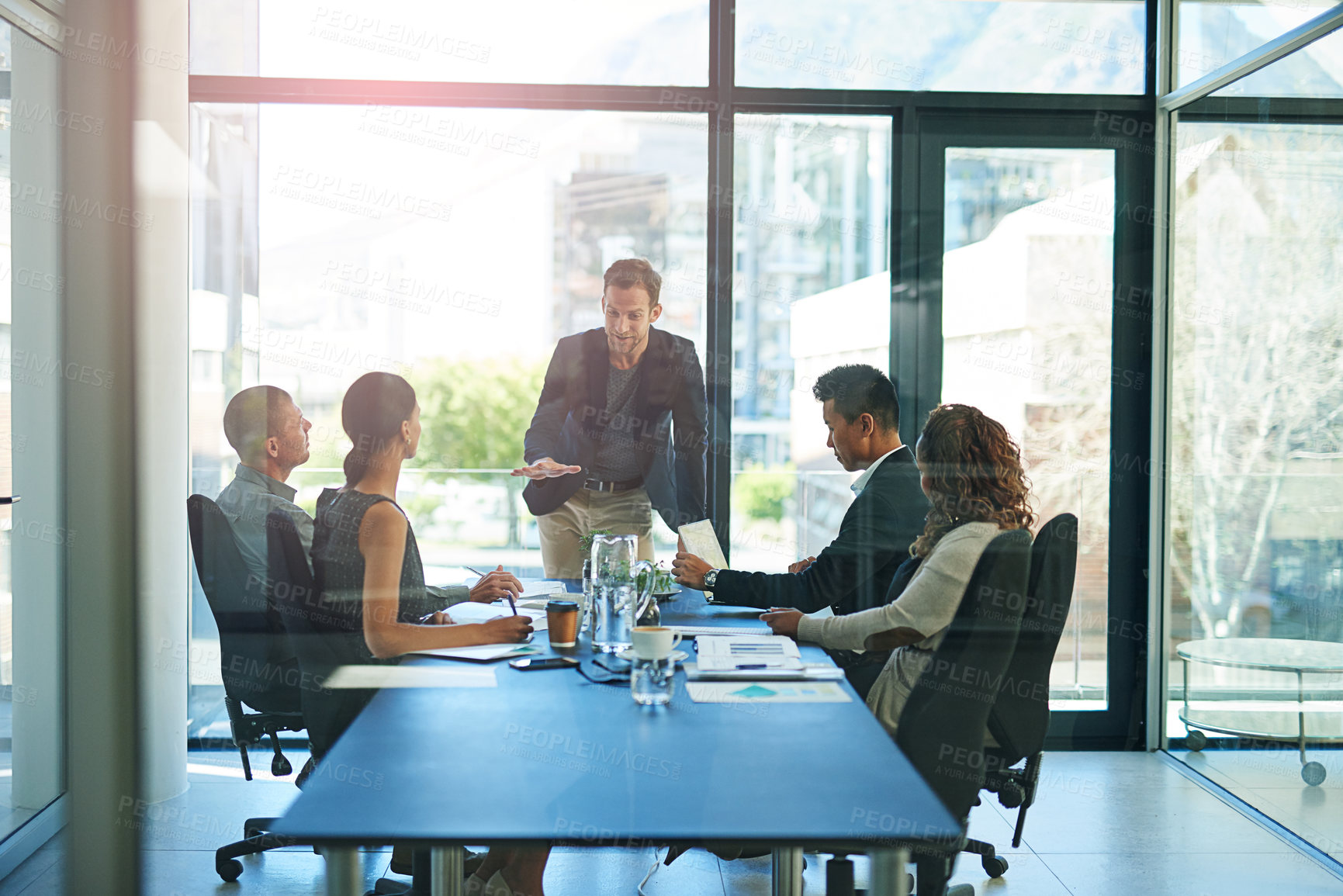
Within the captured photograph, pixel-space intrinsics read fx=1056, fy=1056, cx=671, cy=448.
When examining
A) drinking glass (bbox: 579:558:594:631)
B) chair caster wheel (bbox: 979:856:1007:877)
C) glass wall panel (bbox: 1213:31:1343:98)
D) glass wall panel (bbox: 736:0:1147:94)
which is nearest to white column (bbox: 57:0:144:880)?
drinking glass (bbox: 579:558:594:631)

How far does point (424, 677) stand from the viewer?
1.82m

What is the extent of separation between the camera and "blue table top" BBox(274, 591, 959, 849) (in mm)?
1156

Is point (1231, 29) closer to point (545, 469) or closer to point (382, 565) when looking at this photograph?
point (545, 469)

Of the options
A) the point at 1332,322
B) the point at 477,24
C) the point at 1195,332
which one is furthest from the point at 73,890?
the point at 1195,332

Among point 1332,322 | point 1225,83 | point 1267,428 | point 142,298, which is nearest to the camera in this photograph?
point 142,298

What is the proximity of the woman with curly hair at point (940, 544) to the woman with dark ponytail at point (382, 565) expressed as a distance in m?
0.69

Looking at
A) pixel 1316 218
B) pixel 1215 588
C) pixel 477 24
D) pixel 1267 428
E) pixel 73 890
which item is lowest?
pixel 1215 588

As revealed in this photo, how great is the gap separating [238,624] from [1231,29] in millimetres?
3434

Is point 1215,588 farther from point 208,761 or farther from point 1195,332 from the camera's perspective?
point 208,761

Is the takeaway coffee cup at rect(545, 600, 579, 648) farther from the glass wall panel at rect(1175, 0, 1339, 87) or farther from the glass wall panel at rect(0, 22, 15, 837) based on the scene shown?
the glass wall panel at rect(1175, 0, 1339, 87)

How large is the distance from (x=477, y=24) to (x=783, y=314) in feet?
4.81

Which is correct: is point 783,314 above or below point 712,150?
below

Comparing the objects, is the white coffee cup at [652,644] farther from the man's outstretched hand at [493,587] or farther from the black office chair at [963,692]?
the man's outstretched hand at [493,587]

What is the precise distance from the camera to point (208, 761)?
3543mm
